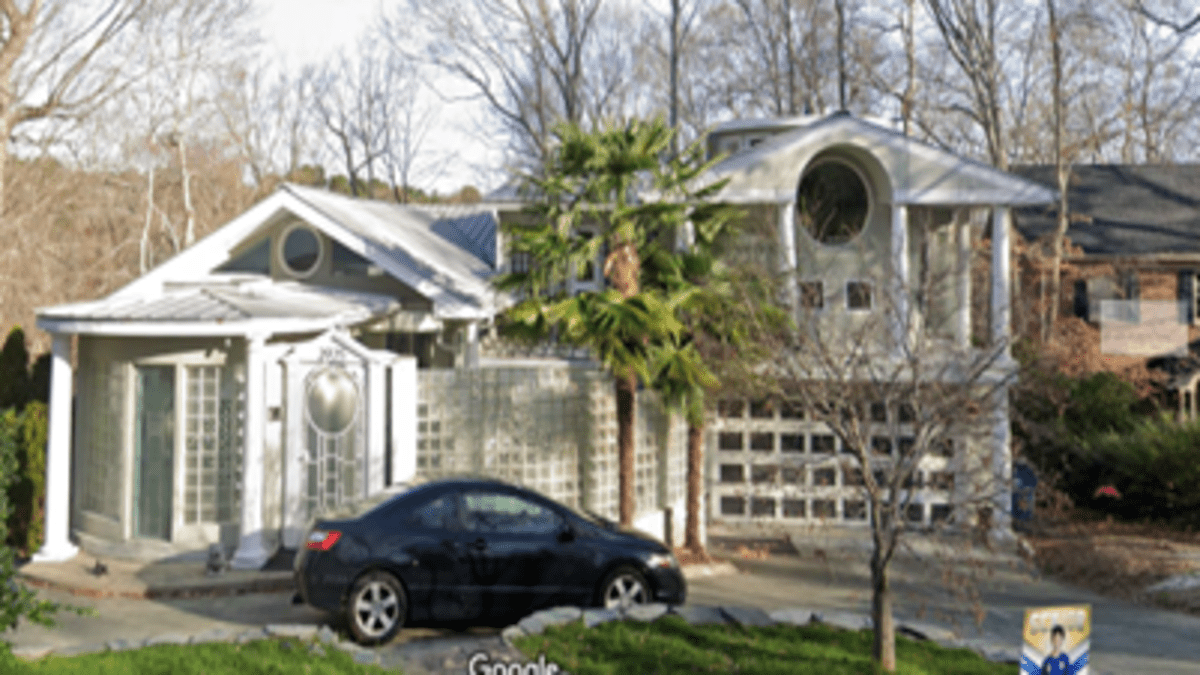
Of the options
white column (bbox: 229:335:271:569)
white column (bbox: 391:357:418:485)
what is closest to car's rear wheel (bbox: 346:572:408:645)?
white column (bbox: 391:357:418:485)

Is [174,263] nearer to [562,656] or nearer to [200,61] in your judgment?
[562,656]

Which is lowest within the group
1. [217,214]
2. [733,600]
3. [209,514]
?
[733,600]

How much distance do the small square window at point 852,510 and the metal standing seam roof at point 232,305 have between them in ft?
24.6

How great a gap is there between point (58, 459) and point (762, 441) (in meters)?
10.0

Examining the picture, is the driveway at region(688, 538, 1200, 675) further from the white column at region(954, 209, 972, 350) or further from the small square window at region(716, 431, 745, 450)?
the white column at region(954, 209, 972, 350)

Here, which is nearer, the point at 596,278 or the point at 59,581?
the point at 59,581

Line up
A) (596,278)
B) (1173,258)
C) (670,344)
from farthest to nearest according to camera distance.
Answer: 1. (1173,258)
2. (596,278)
3. (670,344)

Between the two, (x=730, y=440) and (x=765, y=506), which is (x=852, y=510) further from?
(x=730, y=440)

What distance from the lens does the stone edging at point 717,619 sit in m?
8.48

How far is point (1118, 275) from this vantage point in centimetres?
2534

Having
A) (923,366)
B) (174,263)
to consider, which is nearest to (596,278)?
(174,263)

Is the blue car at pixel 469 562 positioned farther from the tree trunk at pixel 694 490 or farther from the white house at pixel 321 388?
the tree trunk at pixel 694 490

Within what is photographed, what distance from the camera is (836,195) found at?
16625 mm

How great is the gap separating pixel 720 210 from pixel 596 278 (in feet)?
17.3
